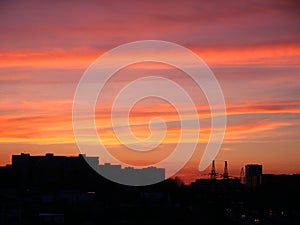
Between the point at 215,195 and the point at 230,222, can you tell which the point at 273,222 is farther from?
the point at 215,195

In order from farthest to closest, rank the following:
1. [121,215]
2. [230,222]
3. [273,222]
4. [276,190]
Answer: [276,190], [273,222], [230,222], [121,215]

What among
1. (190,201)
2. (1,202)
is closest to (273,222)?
(190,201)

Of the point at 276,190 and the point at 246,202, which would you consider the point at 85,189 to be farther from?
the point at 276,190

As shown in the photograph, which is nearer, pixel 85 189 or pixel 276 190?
pixel 85 189

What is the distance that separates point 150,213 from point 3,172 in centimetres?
1669

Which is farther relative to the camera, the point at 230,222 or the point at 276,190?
the point at 276,190

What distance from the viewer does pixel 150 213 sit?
3061cm

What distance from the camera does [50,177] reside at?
48906mm

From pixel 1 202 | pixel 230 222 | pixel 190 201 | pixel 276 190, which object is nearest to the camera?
pixel 1 202

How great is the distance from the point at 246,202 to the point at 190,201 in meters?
9.46

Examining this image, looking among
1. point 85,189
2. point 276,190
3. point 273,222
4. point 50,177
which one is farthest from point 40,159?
point 273,222

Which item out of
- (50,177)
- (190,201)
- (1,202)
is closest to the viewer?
(1,202)

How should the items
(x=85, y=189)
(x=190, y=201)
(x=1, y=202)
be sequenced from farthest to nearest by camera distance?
(x=85, y=189) → (x=190, y=201) → (x=1, y=202)

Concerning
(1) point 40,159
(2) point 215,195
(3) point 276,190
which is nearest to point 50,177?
(1) point 40,159
